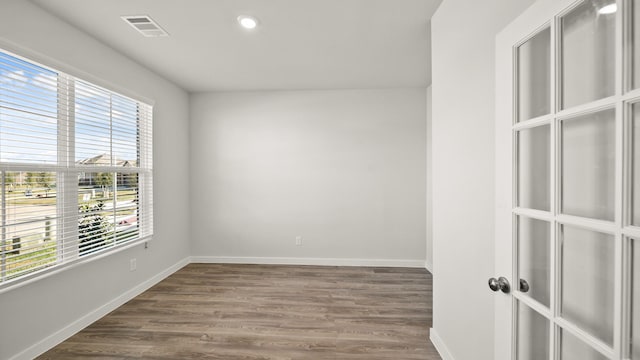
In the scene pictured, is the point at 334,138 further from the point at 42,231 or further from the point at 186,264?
the point at 42,231

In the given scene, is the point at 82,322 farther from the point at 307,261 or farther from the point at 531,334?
the point at 531,334

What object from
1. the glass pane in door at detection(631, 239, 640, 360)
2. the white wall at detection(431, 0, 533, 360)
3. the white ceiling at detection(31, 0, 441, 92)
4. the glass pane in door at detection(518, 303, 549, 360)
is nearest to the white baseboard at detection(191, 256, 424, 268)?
the white wall at detection(431, 0, 533, 360)

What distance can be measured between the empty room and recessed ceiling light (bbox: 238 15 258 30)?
5cm

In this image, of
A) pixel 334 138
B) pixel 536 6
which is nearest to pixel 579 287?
pixel 536 6

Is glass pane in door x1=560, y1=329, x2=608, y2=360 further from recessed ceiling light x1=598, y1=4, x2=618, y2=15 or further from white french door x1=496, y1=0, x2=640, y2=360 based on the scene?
recessed ceiling light x1=598, y1=4, x2=618, y2=15

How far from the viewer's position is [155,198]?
3.46 m

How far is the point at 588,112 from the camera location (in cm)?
80

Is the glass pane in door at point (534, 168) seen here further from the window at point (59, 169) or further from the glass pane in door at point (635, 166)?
the window at point (59, 169)

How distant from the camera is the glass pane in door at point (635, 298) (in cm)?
68

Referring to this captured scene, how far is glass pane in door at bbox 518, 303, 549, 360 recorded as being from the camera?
1.00 metres

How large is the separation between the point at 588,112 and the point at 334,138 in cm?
340

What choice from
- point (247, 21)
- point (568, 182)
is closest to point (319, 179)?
point (247, 21)

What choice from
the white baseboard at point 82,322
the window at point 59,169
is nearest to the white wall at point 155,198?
the white baseboard at point 82,322

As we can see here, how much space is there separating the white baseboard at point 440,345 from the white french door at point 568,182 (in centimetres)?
85
